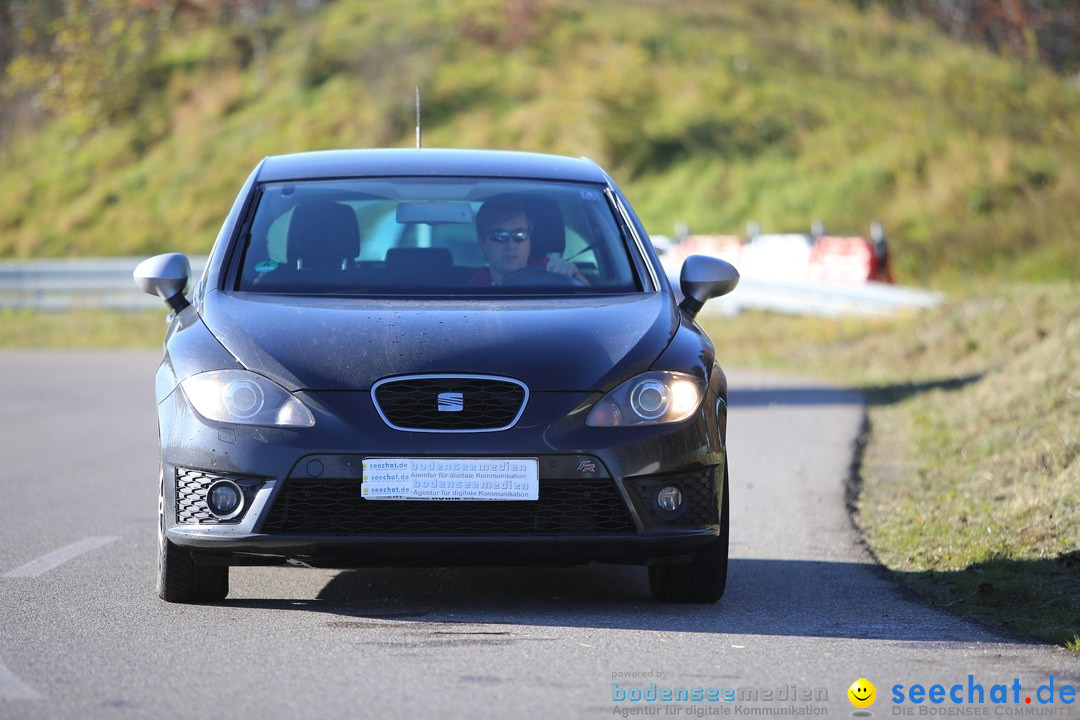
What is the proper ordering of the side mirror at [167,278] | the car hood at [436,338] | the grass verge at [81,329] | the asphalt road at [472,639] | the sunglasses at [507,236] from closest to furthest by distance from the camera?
the asphalt road at [472,639], the car hood at [436,338], the side mirror at [167,278], the sunglasses at [507,236], the grass verge at [81,329]

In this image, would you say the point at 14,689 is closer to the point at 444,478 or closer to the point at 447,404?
the point at 444,478

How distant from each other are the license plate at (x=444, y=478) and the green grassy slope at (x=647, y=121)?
730 inches

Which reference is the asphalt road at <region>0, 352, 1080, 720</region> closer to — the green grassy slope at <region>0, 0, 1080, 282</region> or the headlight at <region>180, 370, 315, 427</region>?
the headlight at <region>180, 370, 315, 427</region>

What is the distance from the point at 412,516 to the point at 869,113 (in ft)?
96.8

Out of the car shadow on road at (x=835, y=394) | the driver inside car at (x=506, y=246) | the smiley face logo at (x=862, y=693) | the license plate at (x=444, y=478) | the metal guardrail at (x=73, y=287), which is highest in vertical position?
the driver inside car at (x=506, y=246)

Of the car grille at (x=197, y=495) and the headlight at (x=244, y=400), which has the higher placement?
the headlight at (x=244, y=400)

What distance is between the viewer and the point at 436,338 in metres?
5.77

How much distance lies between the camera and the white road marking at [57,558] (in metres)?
6.82

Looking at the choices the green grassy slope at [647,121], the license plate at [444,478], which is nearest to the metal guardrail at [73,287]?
the green grassy slope at [647,121]

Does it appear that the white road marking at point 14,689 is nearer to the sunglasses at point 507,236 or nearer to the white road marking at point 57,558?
the white road marking at point 57,558

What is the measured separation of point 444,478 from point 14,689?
1455 mm

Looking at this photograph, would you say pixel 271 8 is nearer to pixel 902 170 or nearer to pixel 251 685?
pixel 902 170

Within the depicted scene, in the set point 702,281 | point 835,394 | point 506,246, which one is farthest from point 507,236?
point 835,394

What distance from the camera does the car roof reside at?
7.09 meters
